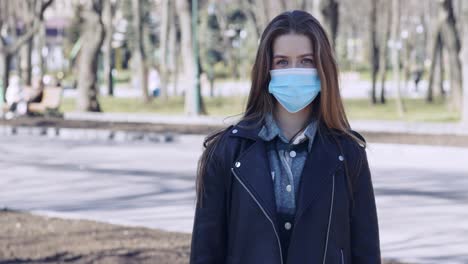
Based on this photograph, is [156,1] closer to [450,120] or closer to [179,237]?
[450,120]

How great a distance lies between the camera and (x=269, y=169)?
11.0 feet

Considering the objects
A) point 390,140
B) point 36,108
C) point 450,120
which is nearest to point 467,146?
point 390,140

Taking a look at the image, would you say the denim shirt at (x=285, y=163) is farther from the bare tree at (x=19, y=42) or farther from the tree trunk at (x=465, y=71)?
the bare tree at (x=19, y=42)

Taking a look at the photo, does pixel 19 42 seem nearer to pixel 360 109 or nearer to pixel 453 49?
pixel 360 109

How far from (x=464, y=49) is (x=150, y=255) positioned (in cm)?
1659

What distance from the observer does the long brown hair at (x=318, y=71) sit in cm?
342

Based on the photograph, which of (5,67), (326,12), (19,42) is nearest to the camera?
(326,12)

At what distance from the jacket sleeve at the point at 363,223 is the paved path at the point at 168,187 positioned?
16.3 ft

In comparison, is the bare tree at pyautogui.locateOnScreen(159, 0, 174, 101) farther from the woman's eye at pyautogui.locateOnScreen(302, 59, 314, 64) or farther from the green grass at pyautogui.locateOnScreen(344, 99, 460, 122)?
the woman's eye at pyautogui.locateOnScreen(302, 59, 314, 64)

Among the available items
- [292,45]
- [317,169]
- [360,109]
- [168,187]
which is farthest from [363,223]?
[360,109]

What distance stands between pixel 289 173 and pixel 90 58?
28.4 m

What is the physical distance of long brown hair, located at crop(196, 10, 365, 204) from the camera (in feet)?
11.2

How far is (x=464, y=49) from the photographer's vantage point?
2341 cm

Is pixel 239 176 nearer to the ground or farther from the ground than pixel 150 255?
farther from the ground
